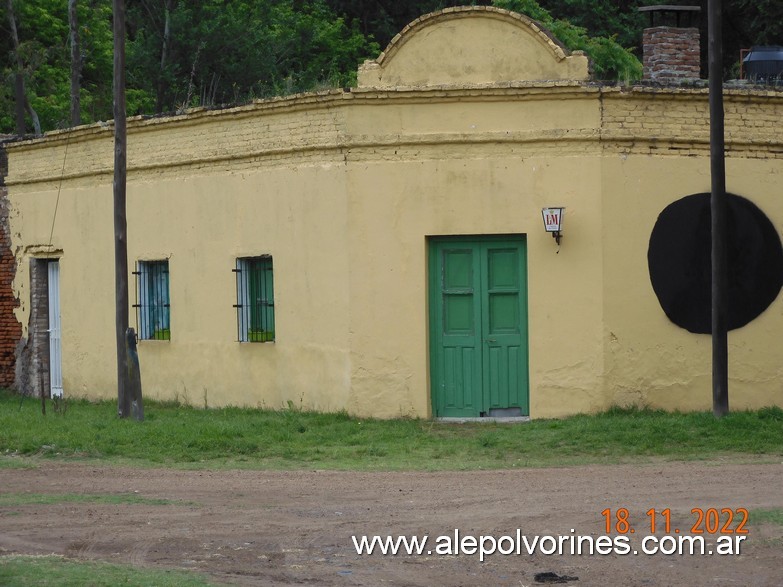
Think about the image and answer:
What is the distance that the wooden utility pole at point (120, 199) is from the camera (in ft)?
50.8

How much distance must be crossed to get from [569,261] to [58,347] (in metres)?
8.70

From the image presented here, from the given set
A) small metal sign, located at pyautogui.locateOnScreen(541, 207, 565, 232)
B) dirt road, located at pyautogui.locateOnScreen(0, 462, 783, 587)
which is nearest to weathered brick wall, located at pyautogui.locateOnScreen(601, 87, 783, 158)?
small metal sign, located at pyautogui.locateOnScreen(541, 207, 565, 232)

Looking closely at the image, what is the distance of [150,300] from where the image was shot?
60.8 feet

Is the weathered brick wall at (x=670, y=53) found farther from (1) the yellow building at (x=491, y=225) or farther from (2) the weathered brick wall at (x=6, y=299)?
(2) the weathered brick wall at (x=6, y=299)

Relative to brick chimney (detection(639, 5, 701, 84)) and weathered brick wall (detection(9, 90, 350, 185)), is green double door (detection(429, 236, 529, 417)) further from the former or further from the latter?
brick chimney (detection(639, 5, 701, 84))

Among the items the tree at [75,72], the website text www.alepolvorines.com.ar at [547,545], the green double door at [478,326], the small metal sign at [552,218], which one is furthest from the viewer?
the tree at [75,72]

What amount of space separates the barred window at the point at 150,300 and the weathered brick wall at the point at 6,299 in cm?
309

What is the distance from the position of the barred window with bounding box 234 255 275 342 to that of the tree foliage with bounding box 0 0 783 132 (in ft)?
54.2

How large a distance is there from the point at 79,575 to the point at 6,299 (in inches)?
534

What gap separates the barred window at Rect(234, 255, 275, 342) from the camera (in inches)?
666

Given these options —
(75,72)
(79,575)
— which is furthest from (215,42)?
(79,575)

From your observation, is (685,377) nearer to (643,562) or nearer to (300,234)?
(300,234)

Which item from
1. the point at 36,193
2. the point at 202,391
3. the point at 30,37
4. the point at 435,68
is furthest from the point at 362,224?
the point at 30,37

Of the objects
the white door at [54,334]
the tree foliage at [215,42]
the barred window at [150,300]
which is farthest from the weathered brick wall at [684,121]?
the tree foliage at [215,42]
